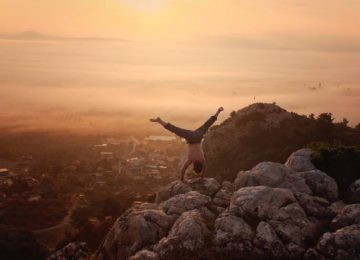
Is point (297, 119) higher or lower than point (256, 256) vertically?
higher

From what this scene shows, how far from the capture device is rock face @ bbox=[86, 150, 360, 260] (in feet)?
61.6

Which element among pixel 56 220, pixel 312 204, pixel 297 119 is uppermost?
pixel 297 119

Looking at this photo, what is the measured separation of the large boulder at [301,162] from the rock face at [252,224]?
1.31m

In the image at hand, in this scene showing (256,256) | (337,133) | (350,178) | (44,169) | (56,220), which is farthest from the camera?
(44,169)

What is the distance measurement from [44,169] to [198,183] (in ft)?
351

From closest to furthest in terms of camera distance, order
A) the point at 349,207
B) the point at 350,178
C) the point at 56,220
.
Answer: the point at 349,207, the point at 350,178, the point at 56,220

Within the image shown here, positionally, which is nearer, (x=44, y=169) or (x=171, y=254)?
(x=171, y=254)

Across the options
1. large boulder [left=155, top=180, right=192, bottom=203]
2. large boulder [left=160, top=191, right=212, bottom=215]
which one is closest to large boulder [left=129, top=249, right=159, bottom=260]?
large boulder [left=160, top=191, right=212, bottom=215]

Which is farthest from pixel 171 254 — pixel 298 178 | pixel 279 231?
pixel 298 178

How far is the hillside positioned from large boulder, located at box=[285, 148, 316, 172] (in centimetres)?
1844

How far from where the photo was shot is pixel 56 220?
3002 inches

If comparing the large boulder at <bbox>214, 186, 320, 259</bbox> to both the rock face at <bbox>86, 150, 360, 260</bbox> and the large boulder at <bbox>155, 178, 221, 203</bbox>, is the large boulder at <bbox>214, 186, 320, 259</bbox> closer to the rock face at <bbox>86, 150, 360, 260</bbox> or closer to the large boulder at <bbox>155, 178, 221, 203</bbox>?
the rock face at <bbox>86, 150, 360, 260</bbox>

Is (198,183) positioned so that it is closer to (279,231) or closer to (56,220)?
(279,231)

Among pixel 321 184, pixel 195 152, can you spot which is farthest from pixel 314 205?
pixel 195 152
